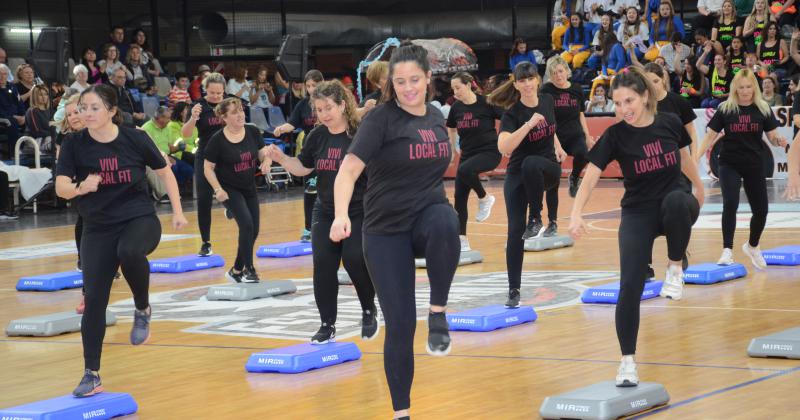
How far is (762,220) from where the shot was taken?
11.8 meters

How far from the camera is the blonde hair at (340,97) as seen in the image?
826cm

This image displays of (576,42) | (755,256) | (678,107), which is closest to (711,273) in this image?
(755,256)

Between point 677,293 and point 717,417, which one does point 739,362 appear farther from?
point 717,417

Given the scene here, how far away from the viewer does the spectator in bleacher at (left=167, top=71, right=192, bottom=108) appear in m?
23.4

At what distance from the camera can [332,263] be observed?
8312 millimetres

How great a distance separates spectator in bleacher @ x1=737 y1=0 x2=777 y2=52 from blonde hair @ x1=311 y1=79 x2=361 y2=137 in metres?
17.0

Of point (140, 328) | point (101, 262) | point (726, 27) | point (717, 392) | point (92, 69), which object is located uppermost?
point (726, 27)

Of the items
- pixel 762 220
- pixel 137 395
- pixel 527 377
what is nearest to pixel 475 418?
pixel 527 377

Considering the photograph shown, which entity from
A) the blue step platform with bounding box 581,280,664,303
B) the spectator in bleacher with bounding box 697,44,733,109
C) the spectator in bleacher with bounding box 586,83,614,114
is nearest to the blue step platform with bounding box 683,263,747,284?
the blue step platform with bounding box 581,280,664,303

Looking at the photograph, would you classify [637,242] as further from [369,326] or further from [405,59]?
[369,326]

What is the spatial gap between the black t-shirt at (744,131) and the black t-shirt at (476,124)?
8.49 ft

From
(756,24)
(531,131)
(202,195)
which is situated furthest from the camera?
(756,24)

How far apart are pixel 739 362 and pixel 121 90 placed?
16.0 meters

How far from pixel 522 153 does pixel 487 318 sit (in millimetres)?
1985
